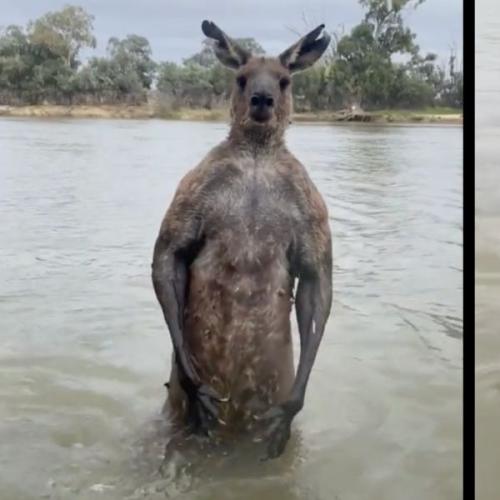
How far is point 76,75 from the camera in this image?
1614 millimetres

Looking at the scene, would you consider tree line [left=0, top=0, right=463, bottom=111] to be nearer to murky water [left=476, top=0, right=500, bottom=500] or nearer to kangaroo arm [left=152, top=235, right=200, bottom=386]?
murky water [left=476, top=0, right=500, bottom=500]

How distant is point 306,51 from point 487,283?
54 cm

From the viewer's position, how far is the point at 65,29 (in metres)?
1.57

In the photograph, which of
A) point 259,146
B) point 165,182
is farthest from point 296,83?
point 165,182

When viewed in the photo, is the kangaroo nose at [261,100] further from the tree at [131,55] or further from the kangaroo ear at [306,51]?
the tree at [131,55]

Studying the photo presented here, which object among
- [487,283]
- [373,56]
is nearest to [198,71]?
[373,56]

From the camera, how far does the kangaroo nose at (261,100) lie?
5.08 feet

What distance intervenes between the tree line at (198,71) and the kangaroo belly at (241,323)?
0.89ft

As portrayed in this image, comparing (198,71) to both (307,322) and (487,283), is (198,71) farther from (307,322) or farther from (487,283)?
(487,283)

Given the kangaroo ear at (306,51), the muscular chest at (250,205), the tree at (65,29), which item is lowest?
the muscular chest at (250,205)

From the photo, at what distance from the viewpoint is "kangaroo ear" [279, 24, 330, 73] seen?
5.14 ft

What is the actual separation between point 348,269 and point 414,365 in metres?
0.21

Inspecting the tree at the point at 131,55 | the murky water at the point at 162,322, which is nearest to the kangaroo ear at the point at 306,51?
the murky water at the point at 162,322

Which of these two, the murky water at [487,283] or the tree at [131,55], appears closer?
the tree at [131,55]
